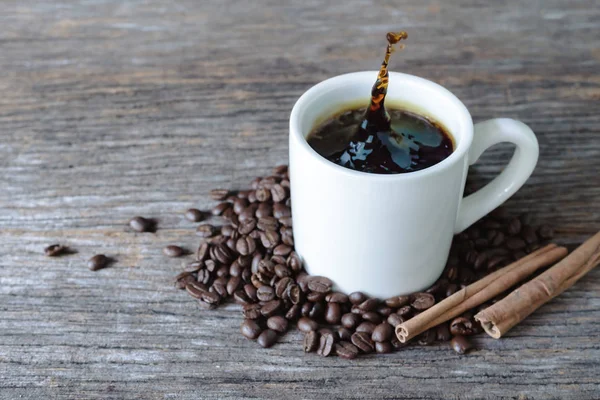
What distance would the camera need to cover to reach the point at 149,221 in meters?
1.48

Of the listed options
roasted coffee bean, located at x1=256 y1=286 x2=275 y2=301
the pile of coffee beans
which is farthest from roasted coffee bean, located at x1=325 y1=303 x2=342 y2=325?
roasted coffee bean, located at x1=256 y1=286 x2=275 y2=301

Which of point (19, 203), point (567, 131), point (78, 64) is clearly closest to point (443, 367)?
point (567, 131)

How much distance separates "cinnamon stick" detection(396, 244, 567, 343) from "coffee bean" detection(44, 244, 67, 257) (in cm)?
69

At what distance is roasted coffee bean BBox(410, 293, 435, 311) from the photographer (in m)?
1.24

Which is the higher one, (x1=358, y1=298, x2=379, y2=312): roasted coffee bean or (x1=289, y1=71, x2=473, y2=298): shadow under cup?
(x1=289, y1=71, x2=473, y2=298): shadow under cup

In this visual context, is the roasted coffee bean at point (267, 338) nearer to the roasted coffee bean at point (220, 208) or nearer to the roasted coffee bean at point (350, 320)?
the roasted coffee bean at point (350, 320)

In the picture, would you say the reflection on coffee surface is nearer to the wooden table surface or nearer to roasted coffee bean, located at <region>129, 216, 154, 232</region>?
the wooden table surface

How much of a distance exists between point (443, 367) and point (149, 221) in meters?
0.67

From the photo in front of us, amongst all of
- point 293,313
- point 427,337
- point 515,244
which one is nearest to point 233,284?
point 293,313

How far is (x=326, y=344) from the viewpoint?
3.97 ft

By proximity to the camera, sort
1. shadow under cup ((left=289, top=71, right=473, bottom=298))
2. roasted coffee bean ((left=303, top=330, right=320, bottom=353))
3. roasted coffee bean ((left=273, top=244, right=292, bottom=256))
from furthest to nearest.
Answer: roasted coffee bean ((left=273, top=244, right=292, bottom=256)), roasted coffee bean ((left=303, top=330, right=320, bottom=353)), shadow under cup ((left=289, top=71, right=473, bottom=298))

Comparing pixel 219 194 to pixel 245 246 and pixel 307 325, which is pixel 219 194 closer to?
pixel 245 246

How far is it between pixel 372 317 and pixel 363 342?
1.9 inches

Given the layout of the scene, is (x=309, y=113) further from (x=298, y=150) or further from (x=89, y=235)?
(x=89, y=235)
